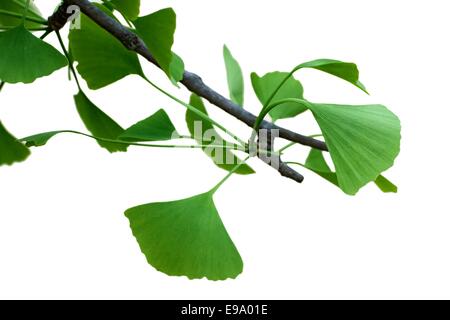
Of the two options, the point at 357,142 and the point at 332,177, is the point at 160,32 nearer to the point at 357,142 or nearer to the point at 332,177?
the point at 357,142

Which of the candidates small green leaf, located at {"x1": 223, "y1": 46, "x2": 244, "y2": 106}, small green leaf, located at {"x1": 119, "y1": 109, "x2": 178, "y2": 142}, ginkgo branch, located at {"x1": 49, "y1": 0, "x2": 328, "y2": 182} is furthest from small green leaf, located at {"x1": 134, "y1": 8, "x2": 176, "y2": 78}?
small green leaf, located at {"x1": 223, "y1": 46, "x2": 244, "y2": 106}

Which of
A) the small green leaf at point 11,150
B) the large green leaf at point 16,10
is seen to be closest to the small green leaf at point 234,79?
the large green leaf at point 16,10

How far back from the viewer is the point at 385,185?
4.23ft

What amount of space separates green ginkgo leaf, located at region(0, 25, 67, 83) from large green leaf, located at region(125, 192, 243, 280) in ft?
0.87

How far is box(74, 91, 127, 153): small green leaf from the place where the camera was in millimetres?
1306

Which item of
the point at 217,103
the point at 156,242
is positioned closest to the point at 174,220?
the point at 156,242

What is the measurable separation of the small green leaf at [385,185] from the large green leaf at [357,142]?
0.77 feet

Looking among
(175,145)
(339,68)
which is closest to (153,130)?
(175,145)

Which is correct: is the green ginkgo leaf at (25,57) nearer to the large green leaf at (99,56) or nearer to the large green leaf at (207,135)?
the large green leaf at (99,56)

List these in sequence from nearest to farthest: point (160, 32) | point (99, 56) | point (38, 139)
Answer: point (160, 32) → point (38, 139) → point (99, 56)

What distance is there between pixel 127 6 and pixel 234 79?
37 centimetres

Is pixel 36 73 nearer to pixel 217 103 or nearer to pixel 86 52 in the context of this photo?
pixel 86 52

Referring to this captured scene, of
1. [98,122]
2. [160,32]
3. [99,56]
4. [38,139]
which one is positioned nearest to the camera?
[160,32]

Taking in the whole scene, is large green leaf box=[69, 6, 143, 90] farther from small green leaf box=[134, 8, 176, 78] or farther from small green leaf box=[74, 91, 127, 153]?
small green leaf box=[134, 8, 176, 78]
